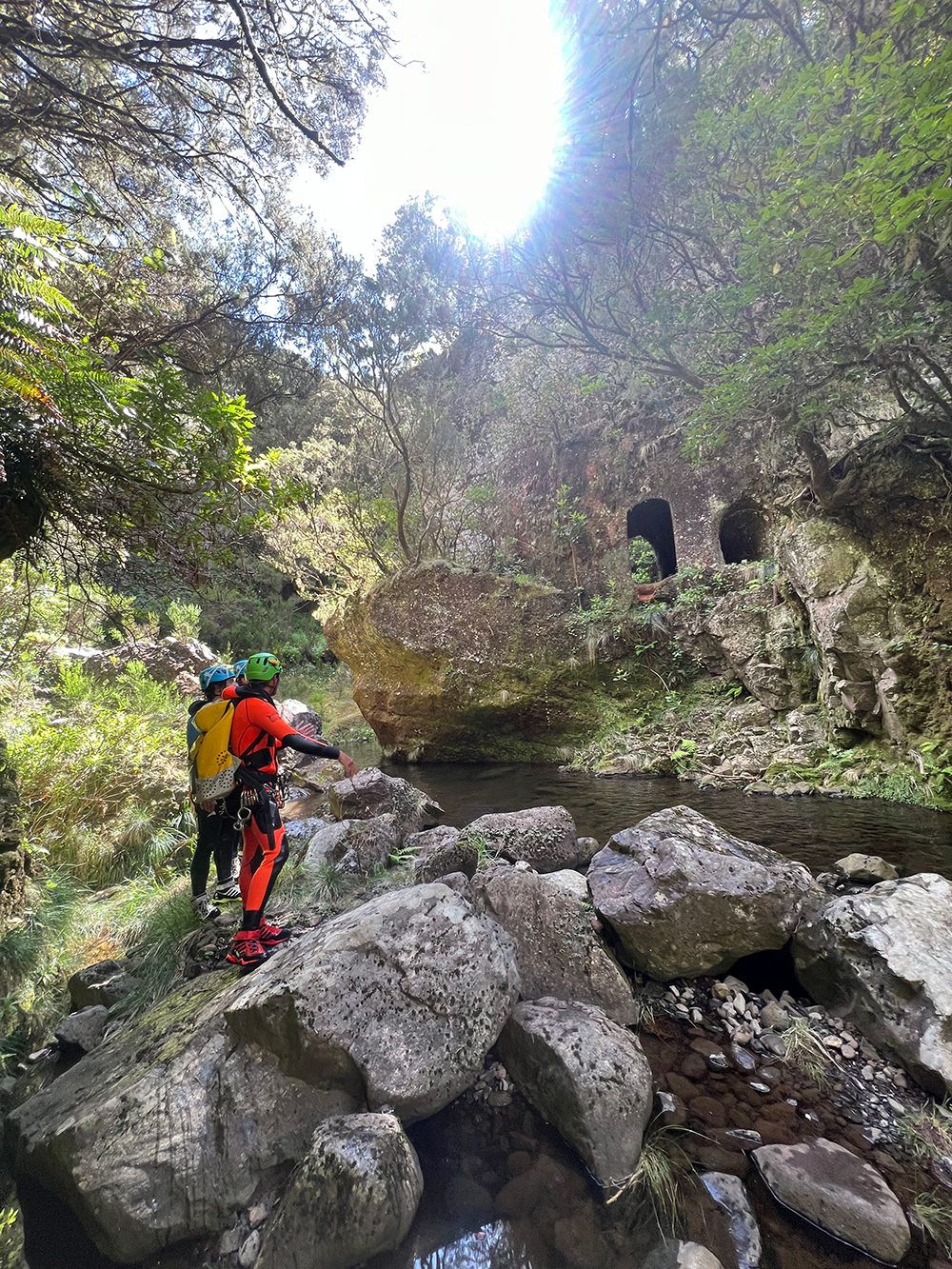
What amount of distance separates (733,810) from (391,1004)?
5303 mm

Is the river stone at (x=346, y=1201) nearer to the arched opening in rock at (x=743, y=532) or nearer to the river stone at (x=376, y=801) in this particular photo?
the river stone at (x=376, y=801)

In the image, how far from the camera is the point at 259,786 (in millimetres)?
3396

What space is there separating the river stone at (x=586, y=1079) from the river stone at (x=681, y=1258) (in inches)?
9.8

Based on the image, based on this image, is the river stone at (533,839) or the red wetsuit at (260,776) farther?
the river stone at (533,839)

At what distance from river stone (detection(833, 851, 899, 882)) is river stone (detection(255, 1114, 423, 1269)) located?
12.3 feet

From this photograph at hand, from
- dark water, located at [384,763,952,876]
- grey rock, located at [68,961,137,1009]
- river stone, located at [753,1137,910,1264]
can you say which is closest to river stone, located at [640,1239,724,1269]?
river stone, located at [753,1137,910,1264]

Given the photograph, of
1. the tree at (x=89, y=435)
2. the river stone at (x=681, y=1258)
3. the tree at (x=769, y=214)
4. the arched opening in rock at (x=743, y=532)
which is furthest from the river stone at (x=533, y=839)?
the arched opening in rock at (x=743, y=532)

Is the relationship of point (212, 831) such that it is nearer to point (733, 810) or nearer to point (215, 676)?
point (215, 676)

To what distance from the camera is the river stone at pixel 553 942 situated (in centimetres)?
284

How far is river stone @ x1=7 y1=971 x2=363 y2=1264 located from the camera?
1.89 meters

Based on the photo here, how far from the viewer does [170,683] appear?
10.6 meters

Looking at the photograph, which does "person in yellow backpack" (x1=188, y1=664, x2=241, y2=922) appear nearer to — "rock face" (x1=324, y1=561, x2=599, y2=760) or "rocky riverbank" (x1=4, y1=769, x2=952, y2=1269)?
"rocky riverbank" (x1=4, y1=769, x2=952, y2=1269)

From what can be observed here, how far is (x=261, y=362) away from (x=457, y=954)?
867 centimetres

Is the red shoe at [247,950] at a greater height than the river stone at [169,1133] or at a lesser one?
greater
